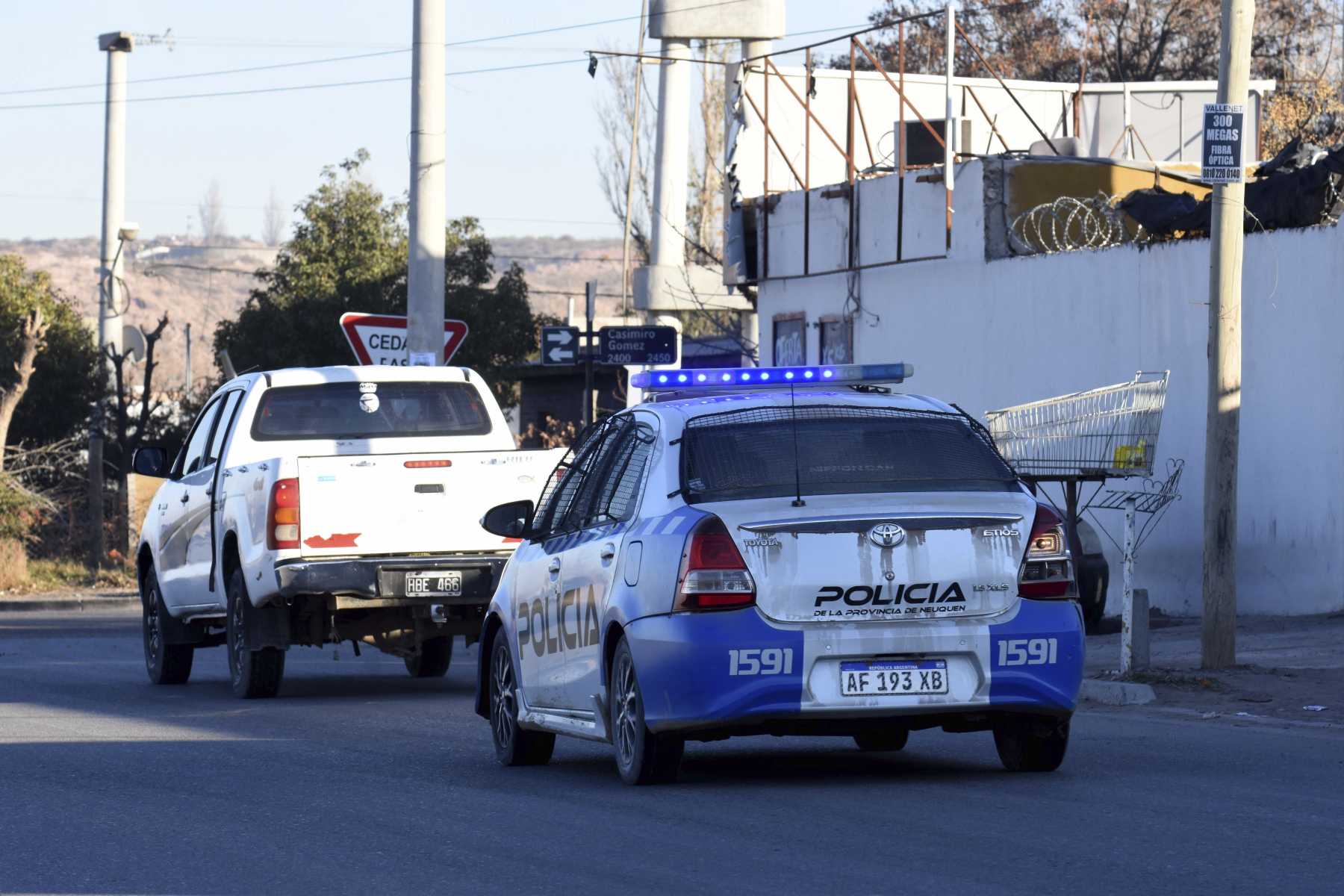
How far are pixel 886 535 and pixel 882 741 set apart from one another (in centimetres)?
242

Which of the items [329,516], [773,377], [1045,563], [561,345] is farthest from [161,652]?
[1045,563]

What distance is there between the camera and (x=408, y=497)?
47.4 feet

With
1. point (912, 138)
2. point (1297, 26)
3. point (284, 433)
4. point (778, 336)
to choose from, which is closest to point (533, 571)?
→ point (284, 433)

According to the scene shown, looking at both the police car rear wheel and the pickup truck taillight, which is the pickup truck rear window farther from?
the police car rear wheel

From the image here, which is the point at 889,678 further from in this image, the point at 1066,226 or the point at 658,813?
the point at 1066,226

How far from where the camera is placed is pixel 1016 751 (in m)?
9.81

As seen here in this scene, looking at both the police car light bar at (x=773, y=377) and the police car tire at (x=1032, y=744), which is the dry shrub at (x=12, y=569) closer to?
the police car light bar at (x=773, y=377)

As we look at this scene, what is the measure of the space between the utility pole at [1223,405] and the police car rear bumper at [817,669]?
5.30 metres

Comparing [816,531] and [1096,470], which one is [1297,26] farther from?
[816,531]

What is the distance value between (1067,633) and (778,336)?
20.0m

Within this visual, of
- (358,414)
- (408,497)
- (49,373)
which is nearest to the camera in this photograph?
(408,497)

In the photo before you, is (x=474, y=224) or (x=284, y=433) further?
(x=474, y=224)

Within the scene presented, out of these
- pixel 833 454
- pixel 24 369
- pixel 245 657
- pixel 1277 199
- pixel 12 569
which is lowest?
pixel 12 569

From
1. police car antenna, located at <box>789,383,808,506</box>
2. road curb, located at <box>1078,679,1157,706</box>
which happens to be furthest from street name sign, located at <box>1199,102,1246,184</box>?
police car antenna, located at <box>789,383,808,506</box>
